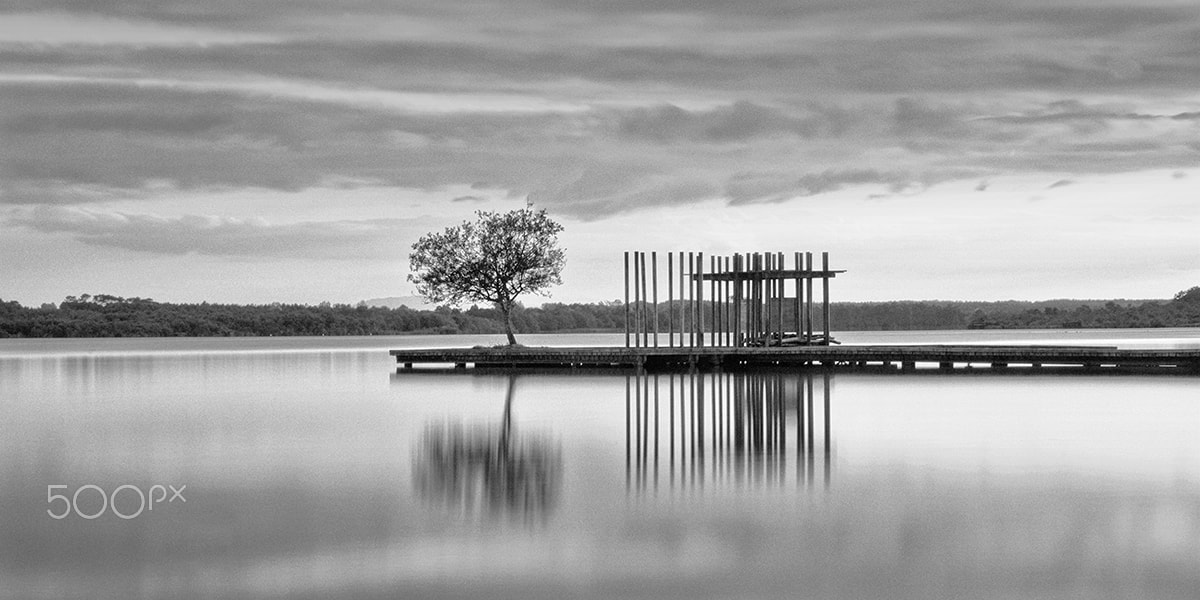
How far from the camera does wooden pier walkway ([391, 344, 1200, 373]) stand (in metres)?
37.7

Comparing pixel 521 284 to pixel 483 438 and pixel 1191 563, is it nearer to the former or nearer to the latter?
pixel 483 438

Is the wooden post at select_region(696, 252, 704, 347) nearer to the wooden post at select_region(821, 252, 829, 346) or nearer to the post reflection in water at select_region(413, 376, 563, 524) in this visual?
the wooden post at select_region(821, 252, 829, 346)

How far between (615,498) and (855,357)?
26.2 m

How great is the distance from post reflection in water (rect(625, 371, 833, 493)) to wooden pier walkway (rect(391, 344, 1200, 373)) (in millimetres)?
5015

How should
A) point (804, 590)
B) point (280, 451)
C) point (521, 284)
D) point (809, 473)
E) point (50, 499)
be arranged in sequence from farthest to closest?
point (521, 284), point (280, 451), point (809, 473), point (50, 499), point (804, 590)

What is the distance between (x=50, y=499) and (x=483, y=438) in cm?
720

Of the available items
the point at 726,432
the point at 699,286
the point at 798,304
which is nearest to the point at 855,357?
the point at 798,304

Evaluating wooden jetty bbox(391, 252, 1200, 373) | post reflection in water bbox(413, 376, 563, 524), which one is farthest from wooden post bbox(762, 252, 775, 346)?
post reflection in water bbox(413, 376, 563, 524)

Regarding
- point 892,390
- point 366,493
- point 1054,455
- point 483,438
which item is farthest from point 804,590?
point 892,390

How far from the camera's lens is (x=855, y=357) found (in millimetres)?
39719

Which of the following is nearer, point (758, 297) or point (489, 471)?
point (489, 471)

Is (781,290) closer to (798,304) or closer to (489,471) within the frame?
(798,304)

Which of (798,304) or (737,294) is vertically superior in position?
(737,294)

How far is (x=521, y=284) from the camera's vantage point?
4750 cm
